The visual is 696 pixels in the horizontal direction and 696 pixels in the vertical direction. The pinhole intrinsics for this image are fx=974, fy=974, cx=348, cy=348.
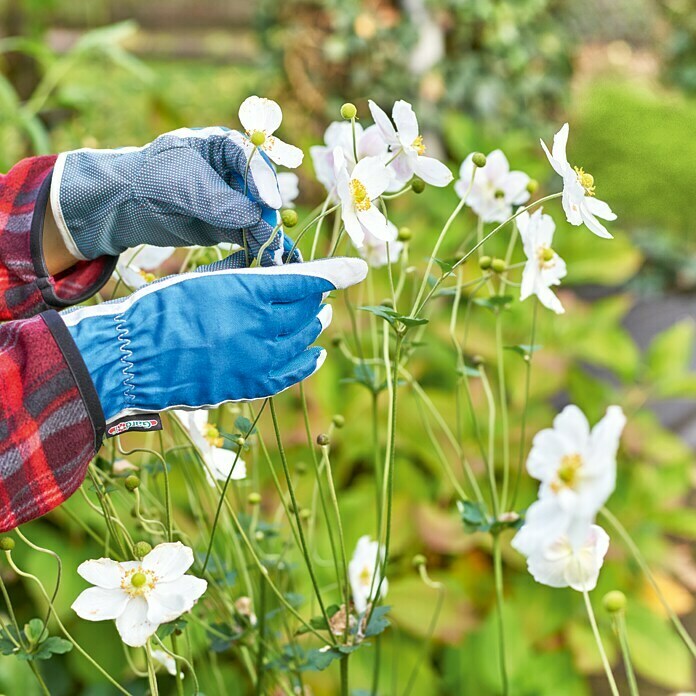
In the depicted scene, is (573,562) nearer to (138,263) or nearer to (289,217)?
(289,217)

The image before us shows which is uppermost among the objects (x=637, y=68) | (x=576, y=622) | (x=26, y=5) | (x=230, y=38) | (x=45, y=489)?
(x=45, y=489)

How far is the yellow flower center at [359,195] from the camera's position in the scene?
685 millimetres

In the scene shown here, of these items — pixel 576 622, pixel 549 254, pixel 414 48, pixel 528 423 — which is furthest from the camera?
pixel 414 48

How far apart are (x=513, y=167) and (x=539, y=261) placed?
63.4 inches

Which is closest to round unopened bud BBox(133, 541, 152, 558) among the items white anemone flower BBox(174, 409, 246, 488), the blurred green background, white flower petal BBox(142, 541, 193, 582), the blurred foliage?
white flower petal BBox(142, 541, 193, 582)

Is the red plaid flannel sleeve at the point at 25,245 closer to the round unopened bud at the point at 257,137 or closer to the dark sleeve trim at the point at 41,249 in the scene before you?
the dark sleeve trim at the point at 41,249

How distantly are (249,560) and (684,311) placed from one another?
2721mm

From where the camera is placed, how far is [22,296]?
780 millimetres

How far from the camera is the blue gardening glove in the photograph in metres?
0.70

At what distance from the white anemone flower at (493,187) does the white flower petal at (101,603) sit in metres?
0.47

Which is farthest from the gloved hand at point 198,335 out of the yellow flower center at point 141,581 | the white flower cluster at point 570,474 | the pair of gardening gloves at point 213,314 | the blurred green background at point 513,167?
the blurred green background at point 513,167

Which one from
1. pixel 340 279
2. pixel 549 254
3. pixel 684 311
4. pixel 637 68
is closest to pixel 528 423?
pixel 549 254

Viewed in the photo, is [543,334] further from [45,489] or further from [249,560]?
[45,489]

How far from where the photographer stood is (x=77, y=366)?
2.12 ft
